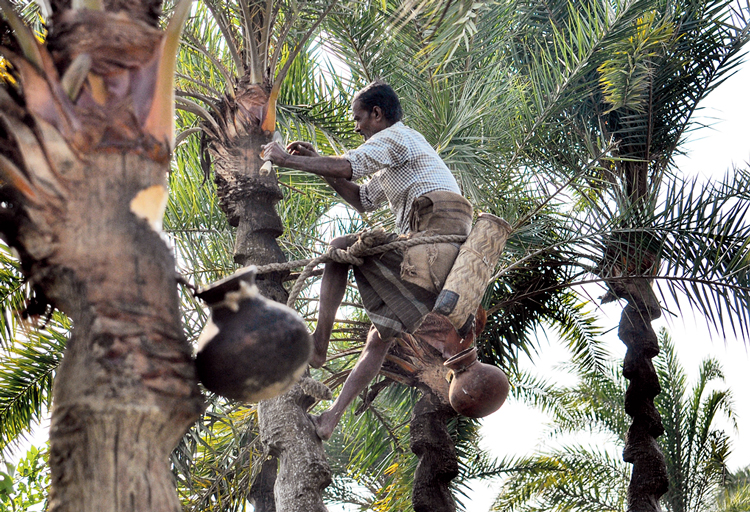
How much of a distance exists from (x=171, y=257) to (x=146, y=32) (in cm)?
65

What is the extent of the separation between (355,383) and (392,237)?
2.63 feet

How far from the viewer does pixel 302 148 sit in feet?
14.9

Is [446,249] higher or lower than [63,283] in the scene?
higher

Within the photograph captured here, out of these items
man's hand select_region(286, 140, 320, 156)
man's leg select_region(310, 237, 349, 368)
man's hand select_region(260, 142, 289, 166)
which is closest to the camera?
man's hand select_region(260, 142, 289, 166)

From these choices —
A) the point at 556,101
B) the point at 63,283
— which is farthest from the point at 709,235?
the point at 63,283

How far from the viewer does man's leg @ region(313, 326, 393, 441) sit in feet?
14.6

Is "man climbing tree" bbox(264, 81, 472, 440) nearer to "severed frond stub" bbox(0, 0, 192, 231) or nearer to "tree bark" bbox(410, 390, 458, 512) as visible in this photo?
"severed frond stub" bbox(0, 0, 192, 231)

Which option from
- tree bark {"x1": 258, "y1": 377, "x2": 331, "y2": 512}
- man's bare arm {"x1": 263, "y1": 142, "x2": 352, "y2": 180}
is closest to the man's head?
man's bare arm {"x1": 263, "y1": 142, "x2": 352, "y2": 180}

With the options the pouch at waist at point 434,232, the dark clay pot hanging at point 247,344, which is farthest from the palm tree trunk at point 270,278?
the dark clay pot hanging at point 247,344

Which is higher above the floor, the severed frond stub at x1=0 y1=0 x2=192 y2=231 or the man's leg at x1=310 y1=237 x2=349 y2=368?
the man's leg at x1=310 y1=237 x2=349 y2=368

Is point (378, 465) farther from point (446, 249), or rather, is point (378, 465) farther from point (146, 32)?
point (146, 32)

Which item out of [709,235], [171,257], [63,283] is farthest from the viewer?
[709,235]

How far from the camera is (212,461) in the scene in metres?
8.31

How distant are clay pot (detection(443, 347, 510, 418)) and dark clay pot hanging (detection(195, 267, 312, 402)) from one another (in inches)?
157
